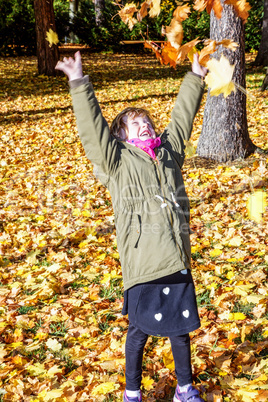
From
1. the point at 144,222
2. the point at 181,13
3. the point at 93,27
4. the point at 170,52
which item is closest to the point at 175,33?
the point at 181,13

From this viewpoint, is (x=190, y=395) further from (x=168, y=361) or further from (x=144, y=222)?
(x=144, y=222)

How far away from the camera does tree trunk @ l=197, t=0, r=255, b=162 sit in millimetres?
5238

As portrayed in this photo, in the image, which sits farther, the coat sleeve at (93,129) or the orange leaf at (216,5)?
the orange leaf at (216,5)

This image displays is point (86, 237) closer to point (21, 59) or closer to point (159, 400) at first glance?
point (159, 400)

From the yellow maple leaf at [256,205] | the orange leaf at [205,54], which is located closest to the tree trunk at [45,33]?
the yellow maple leaf at [256,205]

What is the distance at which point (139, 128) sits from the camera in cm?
220

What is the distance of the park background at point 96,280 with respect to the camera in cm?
262

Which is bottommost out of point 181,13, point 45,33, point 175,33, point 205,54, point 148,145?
point 148,145

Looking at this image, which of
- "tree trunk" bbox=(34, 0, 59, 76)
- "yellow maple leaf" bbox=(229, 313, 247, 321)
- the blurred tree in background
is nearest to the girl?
"yellow maple leaf" bbox=(229, 313, 247, 321)

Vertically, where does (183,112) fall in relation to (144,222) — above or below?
above

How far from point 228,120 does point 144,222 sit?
12.6ft

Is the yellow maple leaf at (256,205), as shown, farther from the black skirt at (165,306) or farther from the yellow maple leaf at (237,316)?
the black skirt at (165,306)

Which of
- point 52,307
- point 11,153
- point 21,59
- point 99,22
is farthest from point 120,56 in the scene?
point 52,307

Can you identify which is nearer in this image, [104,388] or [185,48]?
[185,48]
